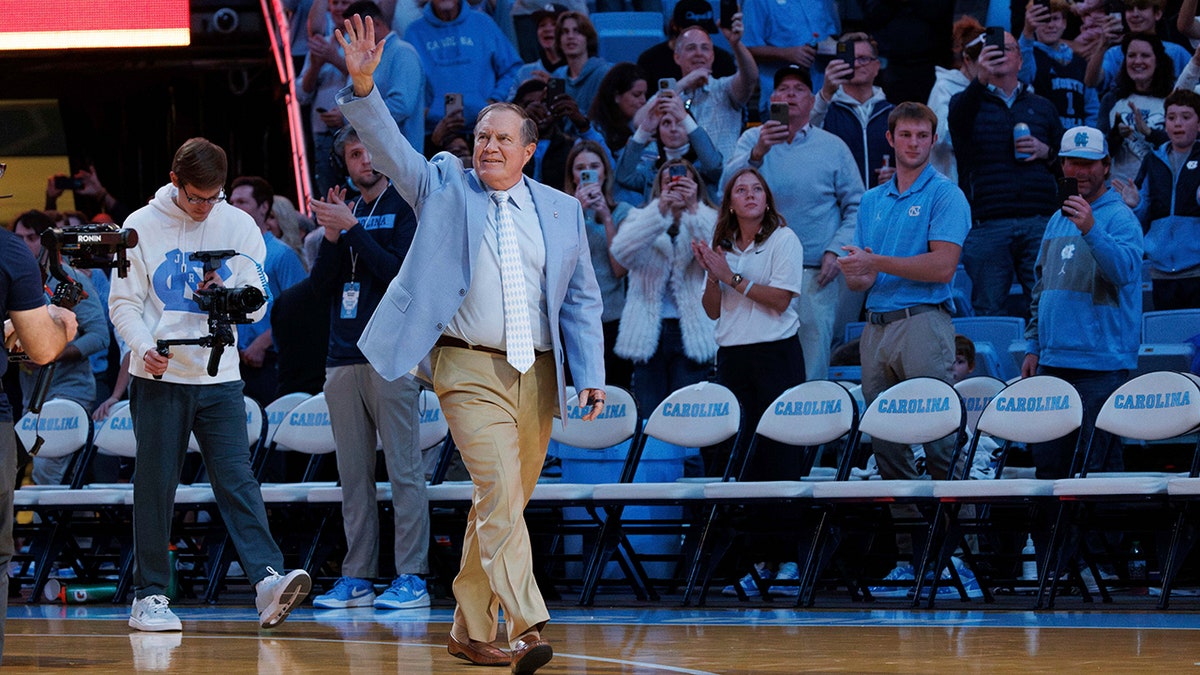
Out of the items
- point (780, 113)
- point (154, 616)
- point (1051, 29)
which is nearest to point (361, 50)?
point (154, 616)

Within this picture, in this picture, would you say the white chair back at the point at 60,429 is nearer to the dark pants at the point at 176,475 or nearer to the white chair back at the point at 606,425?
the dark pants at the point at 176,475

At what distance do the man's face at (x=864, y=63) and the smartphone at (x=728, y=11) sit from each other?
858mm

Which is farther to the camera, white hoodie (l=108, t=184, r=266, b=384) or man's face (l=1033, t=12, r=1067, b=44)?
man's face (l=1033, t=12, r=1067, b=44)

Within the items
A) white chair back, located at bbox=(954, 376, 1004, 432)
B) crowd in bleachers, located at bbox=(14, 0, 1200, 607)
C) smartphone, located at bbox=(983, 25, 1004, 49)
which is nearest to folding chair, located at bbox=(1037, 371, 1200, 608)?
crowd in bleachers, located at bbox=(14, 0, 1200, 607)

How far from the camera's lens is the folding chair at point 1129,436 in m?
6.67

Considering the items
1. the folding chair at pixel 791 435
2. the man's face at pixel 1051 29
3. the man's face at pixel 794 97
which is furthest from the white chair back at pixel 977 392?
the man's face at pixel 1051 29

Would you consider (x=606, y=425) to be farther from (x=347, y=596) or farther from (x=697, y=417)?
(x=347, y=596)

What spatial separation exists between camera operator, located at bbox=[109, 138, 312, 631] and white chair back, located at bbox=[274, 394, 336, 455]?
1.82 m

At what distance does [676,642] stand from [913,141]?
317cm

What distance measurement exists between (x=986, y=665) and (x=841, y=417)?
2795mm

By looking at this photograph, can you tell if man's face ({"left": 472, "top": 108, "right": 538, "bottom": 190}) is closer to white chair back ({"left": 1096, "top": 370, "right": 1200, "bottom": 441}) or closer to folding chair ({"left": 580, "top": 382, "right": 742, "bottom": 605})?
folding chair ({"left": 580, "top": 382, "right": 742, "bottom": 605})

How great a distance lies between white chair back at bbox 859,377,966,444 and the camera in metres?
7.23

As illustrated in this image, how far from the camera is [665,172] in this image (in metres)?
8.68

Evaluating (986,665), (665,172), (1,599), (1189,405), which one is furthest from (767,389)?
(1,599)
